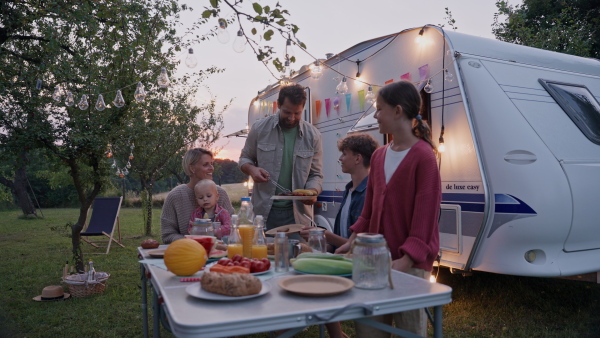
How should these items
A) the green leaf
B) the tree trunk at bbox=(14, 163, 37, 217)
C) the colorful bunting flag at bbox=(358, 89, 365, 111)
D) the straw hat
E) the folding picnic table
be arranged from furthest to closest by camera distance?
the tree trunk at bbox=(14, 163, 37, 217)
the straw hat
the colorful bunting flag at bbox=(358, 89, 365, 111)
the green leaf
the folding picnic table

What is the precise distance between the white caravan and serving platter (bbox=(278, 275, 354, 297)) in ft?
7.93

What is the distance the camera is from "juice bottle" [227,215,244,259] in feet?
7.29

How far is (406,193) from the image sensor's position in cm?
208

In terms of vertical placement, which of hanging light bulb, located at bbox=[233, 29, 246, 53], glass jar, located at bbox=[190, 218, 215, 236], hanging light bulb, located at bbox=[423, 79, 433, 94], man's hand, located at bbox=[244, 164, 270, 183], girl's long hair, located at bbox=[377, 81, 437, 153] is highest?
hanging light bulb, located at bbox=[233, 29, 246, 53]

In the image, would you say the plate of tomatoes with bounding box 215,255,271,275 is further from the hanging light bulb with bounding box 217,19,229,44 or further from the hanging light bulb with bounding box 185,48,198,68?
the hanging light bulb with bounding box 185,48,198,68

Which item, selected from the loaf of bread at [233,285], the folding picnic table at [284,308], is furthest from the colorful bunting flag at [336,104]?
the loaf of bread at [233,285]

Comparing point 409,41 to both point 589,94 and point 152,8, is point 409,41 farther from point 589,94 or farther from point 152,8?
point 152,8

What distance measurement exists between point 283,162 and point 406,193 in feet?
5.96

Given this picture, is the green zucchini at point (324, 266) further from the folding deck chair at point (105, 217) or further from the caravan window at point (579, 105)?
the folding deck chair at point (105, 217)

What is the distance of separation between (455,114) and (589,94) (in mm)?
→ 1500

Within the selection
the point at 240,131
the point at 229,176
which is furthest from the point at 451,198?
the point at 229,176

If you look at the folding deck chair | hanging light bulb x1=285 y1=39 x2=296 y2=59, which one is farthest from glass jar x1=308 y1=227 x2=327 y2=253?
the folding deck chair

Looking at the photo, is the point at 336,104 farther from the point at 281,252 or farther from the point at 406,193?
the point at 281,252

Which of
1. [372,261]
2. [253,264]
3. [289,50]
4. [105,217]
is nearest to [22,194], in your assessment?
[105,217]
